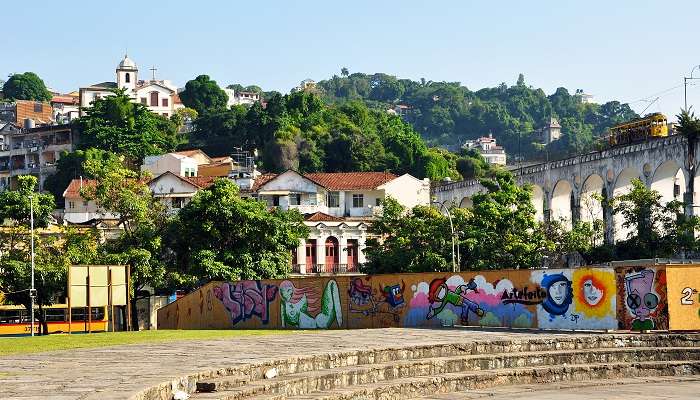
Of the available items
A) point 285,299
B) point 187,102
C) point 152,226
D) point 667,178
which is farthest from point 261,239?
point 187,102

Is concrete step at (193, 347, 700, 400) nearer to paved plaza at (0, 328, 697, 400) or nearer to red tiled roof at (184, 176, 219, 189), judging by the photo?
paved plaza at (0, 328, 697, 400)

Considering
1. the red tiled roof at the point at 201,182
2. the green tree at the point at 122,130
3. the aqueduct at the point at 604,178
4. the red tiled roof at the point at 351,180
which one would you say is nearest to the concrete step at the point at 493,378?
the aqueduct at the point at 604,178

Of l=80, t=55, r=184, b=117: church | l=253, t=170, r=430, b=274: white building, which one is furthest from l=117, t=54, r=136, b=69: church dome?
l=253, t=170, r=430, b=274: white building

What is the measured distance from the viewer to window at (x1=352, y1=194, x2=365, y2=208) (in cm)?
8381

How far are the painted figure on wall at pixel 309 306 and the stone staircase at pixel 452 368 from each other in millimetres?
11986

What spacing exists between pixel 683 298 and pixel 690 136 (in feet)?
106

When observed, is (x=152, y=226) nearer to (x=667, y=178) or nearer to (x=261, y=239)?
(x=261, y=239)

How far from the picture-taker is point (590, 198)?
6969 centimetres

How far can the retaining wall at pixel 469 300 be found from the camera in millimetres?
28266

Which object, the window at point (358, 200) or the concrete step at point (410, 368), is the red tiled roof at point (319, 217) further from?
the concrete step at point (410, 368)

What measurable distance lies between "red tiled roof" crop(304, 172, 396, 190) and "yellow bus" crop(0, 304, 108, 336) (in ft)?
99.6

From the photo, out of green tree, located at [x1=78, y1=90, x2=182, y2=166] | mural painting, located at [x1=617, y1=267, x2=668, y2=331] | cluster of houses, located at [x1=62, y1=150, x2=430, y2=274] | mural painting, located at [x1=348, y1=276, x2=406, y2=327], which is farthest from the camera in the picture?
green tree, located at [x1=78, y1=90, x2=182, y2=166]

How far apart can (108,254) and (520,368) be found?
106ft

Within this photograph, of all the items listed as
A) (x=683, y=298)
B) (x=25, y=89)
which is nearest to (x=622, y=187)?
(x=683, y=298)
